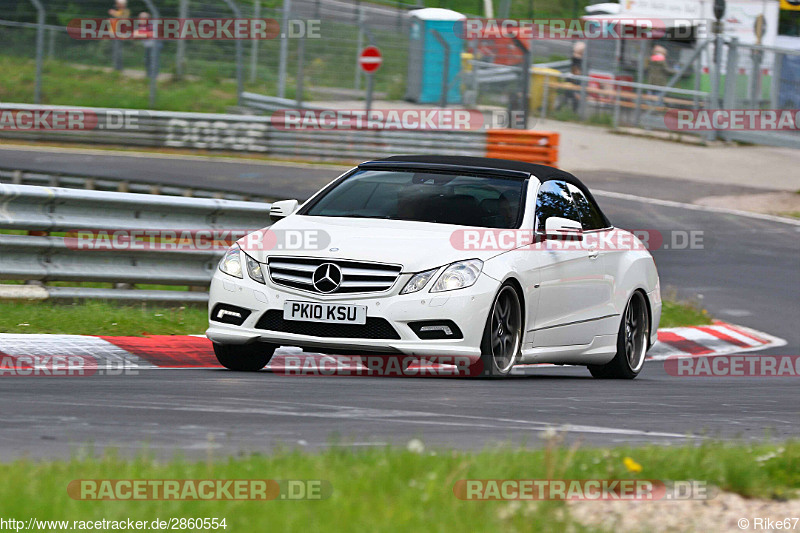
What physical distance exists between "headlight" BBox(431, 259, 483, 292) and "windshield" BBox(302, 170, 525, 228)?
787mm

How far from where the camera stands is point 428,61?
1208 inches

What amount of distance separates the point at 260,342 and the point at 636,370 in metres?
3.57

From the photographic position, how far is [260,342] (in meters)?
8.48

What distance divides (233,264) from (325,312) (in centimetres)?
83

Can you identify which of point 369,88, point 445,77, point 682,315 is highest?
point 445,77

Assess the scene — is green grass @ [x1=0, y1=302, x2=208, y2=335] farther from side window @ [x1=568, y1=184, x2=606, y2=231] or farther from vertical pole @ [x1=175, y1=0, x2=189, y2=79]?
vertical pole @ [x1=175, y1=0, x2=189, y2=79]

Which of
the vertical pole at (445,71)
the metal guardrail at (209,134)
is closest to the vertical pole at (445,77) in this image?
the vertical pole at (445,71)

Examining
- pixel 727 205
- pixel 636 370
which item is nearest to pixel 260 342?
pixel 636 370

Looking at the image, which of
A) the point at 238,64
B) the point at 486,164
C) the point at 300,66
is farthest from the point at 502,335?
the point at 238,64

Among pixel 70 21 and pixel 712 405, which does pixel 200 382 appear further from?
pixel 70 21

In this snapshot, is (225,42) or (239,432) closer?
(239,432)

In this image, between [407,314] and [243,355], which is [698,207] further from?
[407,314]

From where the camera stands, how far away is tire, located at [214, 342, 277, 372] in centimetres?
880

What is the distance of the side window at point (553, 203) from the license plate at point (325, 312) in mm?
1693
